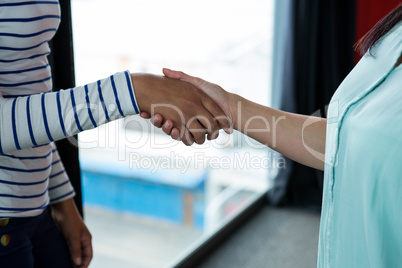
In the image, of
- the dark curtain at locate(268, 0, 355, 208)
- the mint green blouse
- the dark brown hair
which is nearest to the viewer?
the mint green blouse

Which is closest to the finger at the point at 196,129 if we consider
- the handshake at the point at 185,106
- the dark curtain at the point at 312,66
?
the handshake at the point at 185,106

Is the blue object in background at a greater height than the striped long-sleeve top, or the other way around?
the striped long-sleeve top

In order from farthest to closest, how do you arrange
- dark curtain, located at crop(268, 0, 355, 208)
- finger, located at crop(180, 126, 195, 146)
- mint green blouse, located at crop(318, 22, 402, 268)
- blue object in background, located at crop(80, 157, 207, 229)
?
blue object in background, located at crop(80, 157, 207, 229), dark curtain, located at crop(268, 0, 355, 208), finger, located at crop(180, 126, 195, 146), mint green blouse, located at crop(318, 22, 402, 268)

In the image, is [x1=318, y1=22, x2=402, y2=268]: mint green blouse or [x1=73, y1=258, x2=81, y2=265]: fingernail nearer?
[x1=318, y1=22, x2=402, y2=268]: mint green blouse

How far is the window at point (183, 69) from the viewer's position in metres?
3.02

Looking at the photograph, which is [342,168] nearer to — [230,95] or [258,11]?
[230,95]

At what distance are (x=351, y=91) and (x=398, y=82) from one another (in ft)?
0.29

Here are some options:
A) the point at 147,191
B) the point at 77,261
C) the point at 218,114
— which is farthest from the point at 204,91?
the point at 147,191

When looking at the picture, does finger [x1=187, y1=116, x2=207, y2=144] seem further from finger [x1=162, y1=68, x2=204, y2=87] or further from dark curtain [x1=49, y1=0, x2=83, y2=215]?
dark curtain [x1=49, y1=0, x2=83, y2=215]

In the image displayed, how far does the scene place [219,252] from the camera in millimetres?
2447

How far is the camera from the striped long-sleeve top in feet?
2.54

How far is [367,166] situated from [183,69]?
258cm

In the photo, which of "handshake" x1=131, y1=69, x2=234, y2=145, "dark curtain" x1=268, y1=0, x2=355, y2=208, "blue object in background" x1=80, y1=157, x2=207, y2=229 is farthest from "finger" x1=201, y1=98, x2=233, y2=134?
"blue object in background" x1=80, y1=157, x2=207, y2=229

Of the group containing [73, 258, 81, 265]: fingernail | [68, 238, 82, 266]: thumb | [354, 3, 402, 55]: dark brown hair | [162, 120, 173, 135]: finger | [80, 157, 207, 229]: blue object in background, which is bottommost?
[80, 157, 207, 229]: blue object in background
